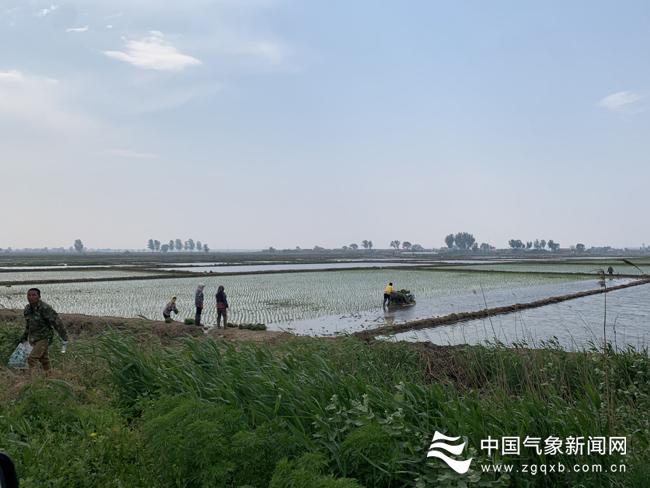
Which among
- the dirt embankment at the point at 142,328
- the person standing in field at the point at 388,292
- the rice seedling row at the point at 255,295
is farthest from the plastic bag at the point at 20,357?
the person standing in field at the point at 388,292

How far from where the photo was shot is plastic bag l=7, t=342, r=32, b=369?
8.44 meters

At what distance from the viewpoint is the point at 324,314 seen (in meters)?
22.3

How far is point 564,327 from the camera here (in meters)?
17.9

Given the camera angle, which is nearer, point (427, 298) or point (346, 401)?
point (346, 401)

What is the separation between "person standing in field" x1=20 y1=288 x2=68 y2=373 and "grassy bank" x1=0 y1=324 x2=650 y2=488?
2.10 meters

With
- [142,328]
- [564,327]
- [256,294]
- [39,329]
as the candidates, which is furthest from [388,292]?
[39,329]

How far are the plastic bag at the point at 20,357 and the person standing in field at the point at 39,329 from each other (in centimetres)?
7

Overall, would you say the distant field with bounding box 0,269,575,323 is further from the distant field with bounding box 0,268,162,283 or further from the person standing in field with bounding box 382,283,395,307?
the distant field with bounding box 0,268,162,283

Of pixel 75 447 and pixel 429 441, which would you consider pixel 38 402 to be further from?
pixel 429 441

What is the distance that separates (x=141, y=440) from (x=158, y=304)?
21613 millimetres

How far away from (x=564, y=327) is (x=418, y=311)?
6.58 m

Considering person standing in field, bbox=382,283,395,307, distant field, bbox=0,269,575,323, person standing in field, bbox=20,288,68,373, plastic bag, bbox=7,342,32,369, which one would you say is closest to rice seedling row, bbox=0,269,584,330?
distant field, bbox=0,269,575,323

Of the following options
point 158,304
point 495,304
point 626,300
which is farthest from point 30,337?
point 626,300

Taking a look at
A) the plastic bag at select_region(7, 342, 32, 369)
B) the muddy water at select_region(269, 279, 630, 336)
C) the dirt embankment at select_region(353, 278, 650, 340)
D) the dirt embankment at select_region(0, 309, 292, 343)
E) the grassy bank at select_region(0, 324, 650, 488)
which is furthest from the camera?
the muddy water at select_region(269, 279, 630, 336)
